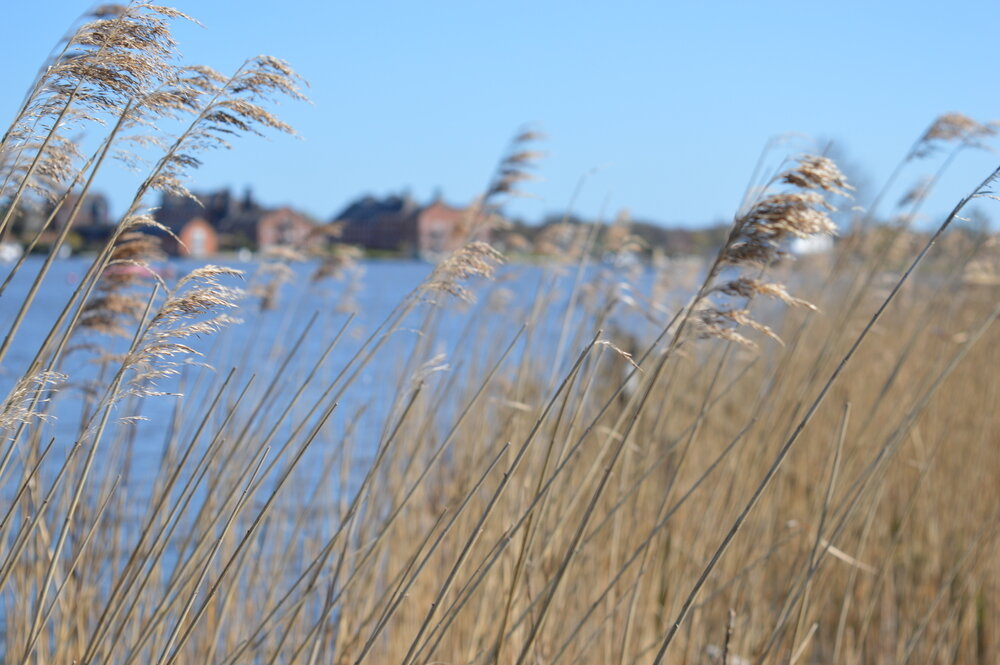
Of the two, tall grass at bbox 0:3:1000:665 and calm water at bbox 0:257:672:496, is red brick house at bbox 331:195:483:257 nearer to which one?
calm water at bbox 0:257:672:496

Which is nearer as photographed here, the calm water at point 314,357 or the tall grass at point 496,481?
the tall grass at point 496,481

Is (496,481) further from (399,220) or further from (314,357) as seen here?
(399,220)

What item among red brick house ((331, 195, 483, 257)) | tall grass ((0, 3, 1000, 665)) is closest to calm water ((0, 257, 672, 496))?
tall grass ((0, 3, 1000, 665))

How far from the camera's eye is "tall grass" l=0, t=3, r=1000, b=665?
1169mm

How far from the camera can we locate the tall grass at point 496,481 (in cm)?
117

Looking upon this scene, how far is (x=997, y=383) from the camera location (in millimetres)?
3607

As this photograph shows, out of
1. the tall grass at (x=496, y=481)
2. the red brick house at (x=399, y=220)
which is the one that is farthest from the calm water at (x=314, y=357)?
the red brick house at (x=399, y=220)

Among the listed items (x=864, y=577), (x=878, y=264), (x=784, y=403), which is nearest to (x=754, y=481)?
(x=784, y=403)

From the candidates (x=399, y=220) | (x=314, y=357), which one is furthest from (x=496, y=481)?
(x=399, y=220)

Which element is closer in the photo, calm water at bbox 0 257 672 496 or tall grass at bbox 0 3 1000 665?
tall grass at bbox 0 3 1000 665

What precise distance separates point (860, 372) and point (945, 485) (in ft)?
3.41

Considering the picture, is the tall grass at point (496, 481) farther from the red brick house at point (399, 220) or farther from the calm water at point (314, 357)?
the red brick house at point (399, 220)

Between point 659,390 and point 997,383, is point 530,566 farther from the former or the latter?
point 997,383

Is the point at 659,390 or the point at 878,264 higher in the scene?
the point at 878,264
